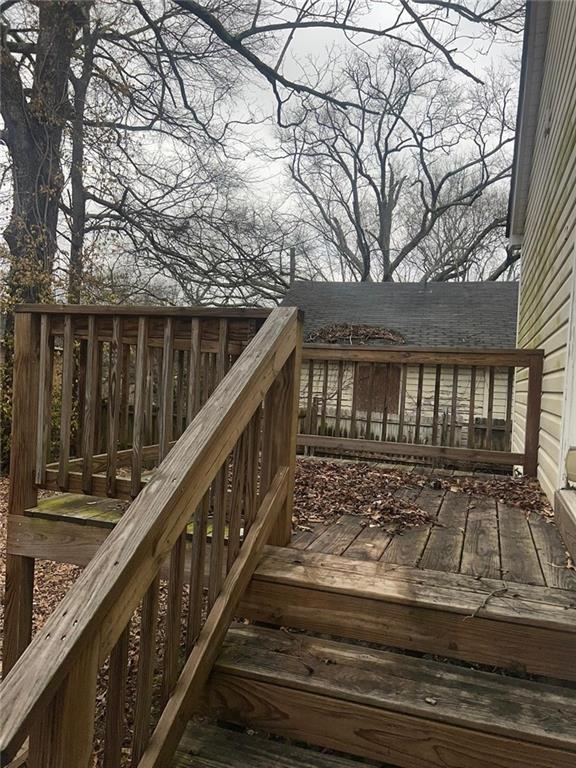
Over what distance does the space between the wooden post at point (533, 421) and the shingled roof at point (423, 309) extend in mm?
8229

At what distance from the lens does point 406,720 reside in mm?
1495

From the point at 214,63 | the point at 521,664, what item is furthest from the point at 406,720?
the point at 214,63

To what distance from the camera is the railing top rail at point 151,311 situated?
222 cm

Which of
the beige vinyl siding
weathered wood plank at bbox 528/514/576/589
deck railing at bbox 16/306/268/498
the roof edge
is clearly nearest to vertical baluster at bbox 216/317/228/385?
deck railing at bbox 16/306/268/498

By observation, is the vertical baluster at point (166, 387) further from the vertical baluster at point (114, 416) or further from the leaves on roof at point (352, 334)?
the leaves on roof at point (352, 334)

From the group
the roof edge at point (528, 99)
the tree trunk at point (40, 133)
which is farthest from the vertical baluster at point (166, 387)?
the tree trunk at point (40, 133)

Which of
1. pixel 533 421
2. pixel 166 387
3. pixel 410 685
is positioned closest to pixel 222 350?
pixel 166 387

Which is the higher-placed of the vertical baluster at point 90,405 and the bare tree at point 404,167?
the bare tree at point 404,167

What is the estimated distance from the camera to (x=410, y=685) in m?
1.61

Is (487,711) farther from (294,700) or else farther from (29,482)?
(29,482)

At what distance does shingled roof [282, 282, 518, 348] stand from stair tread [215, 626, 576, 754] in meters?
11.3

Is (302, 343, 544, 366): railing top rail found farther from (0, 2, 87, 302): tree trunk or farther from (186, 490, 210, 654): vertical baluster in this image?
(0, 2, 87, 302): tree trunk

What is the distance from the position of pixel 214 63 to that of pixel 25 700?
10849 mm

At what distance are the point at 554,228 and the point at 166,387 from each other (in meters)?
3.77
